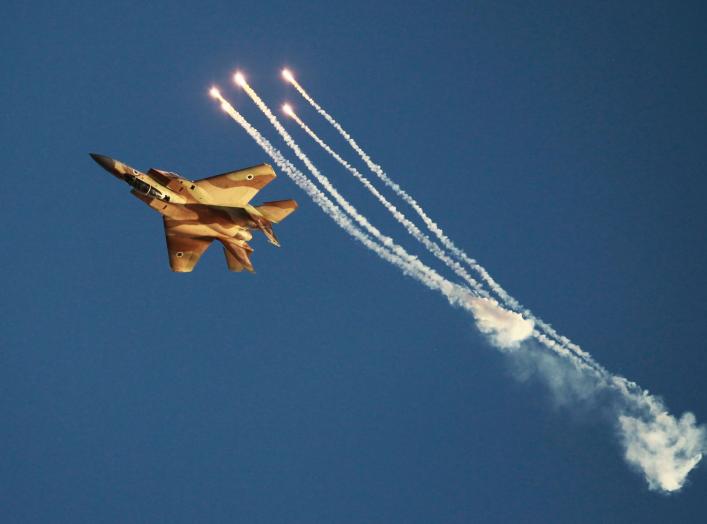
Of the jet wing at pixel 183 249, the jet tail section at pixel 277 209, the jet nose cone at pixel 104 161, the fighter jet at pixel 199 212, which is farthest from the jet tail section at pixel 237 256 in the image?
the jet nose cone at pixel 104 161

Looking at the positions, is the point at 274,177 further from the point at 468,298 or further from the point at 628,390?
the point at 628,390

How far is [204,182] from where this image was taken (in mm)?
67688

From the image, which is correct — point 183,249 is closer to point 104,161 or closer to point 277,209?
point 277,209

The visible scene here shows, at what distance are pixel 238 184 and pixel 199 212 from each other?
3696 millimetres

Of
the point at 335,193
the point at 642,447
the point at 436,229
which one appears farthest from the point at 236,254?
the point at 642,447

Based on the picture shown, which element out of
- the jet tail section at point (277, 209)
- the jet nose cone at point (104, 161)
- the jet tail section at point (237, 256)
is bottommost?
the jet nose cone at point (104, 161)

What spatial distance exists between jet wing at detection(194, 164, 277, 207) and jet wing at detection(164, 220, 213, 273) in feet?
7.73

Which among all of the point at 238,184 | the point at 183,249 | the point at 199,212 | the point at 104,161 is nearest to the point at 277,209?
the point at 238,184

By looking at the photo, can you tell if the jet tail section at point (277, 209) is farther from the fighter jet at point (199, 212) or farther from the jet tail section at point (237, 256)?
the jet tail section at point (237, 256)

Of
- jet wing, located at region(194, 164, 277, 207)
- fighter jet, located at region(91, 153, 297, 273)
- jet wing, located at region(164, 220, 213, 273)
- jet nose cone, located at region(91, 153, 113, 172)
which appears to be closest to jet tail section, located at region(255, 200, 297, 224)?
fighter jet, located at region(91, 153, 297, 273)

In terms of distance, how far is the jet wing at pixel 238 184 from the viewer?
222 feet

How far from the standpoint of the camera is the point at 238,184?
225 feet

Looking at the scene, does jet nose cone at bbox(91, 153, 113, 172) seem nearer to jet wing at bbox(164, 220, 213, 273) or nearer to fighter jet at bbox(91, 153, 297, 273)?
fighter jet at bbox(91, 153, 297, 273)

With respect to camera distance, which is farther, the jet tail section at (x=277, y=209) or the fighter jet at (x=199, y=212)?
the jet tail section at (x=277, y=209)
